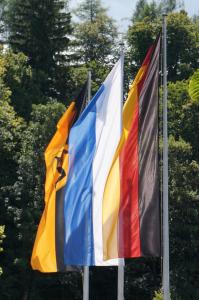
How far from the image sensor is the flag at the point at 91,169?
11805mm

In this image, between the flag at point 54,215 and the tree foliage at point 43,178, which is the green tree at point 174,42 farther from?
the flag at point 54,215

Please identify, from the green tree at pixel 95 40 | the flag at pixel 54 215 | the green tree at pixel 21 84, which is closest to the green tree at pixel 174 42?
the green tree at pixel 95 40

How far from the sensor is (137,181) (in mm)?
10617

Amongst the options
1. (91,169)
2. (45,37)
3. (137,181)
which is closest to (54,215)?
(91,169)

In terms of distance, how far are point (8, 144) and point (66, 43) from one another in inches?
625

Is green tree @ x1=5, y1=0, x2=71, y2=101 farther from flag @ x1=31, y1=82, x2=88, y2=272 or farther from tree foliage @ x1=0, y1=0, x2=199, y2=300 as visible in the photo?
flag @ x1=31, y1=82, x2=88, y2=272

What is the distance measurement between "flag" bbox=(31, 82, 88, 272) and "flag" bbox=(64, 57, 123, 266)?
0.24 m

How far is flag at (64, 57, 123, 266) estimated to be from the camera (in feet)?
38.7

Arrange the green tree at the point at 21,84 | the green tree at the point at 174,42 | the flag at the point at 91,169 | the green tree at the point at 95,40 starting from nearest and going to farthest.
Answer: the flag at the point at 91,169, the green tree at the point at 21,84, the green tree at the point at 174,42, the green tree at the point at 95,40

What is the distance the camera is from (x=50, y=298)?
3356 centimetres

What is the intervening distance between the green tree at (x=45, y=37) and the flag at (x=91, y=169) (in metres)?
33.9

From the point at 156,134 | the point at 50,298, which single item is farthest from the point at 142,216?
the point at 50,298

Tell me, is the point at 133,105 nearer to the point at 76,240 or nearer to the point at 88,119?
the point at 88,119

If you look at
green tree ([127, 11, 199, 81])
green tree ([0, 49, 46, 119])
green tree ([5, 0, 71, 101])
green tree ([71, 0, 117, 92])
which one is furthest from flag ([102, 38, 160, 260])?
green tree ([71, 0, 117, 92])
